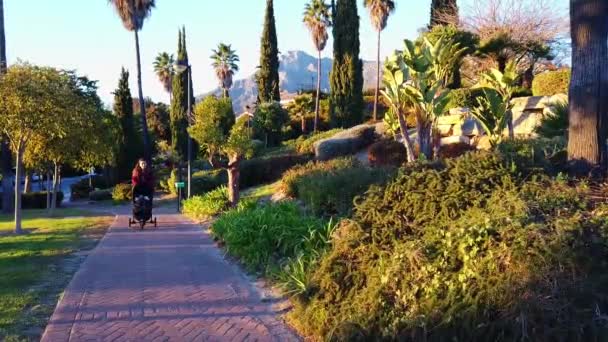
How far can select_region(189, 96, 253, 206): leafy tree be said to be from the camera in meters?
16.9

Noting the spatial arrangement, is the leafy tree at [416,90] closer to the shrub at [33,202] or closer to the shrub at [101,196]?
the shrub at [33,202]

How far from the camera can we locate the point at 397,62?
50.5ft

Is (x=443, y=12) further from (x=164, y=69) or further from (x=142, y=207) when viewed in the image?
(x=164, y=69)

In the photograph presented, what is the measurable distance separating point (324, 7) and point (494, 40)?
30.2m

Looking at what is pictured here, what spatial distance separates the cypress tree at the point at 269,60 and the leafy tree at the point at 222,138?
81.3 feet

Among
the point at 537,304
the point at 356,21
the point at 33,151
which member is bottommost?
the point at 537,304

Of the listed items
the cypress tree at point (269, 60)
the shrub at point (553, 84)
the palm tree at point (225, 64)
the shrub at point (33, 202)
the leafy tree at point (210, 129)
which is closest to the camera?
the leafy tree at point (210, 129)

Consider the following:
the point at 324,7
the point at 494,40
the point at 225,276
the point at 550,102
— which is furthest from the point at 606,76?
the point at 324,7

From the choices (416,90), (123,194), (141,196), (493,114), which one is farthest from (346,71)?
(141,196)

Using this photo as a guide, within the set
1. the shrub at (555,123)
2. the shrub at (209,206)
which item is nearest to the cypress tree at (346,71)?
the shrub at (209,206)

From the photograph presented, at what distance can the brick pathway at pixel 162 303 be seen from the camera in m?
5.63

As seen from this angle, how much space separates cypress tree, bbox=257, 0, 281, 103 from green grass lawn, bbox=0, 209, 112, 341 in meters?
34.8

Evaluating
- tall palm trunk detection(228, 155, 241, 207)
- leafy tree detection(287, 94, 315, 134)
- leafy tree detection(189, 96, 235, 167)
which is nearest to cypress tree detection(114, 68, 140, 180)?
leafy tree detection(287, 94, 315, 134)

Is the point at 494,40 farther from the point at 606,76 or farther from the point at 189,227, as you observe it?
the point at 606,76
